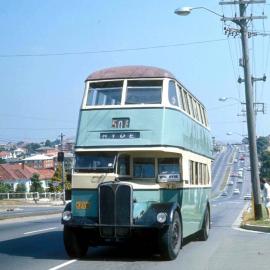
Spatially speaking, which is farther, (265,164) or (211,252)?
(265,164)

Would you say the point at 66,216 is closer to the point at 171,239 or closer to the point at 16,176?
the point at 171,239

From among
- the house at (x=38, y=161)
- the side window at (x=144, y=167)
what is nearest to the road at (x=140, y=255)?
the side window at (x=144, y=167)

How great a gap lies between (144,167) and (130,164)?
318 mm

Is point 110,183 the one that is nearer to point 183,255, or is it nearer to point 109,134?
point 109,134

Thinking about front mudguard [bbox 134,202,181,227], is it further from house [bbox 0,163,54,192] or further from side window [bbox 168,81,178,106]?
house [bbox 0,163,54,192]

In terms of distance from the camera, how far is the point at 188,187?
1470 cm

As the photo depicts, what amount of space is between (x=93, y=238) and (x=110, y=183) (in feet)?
4.21

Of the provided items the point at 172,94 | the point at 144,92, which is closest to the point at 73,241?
the point at 144,92

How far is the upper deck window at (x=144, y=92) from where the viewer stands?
13.8m

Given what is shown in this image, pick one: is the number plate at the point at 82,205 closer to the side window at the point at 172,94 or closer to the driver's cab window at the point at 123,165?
the driver's cab window at the point at 123,165

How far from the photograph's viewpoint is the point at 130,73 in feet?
Result: 46.5

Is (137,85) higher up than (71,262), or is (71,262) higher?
(137,85)

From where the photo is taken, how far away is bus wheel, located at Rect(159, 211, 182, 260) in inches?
495

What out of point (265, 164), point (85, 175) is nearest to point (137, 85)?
point (85, 175)
